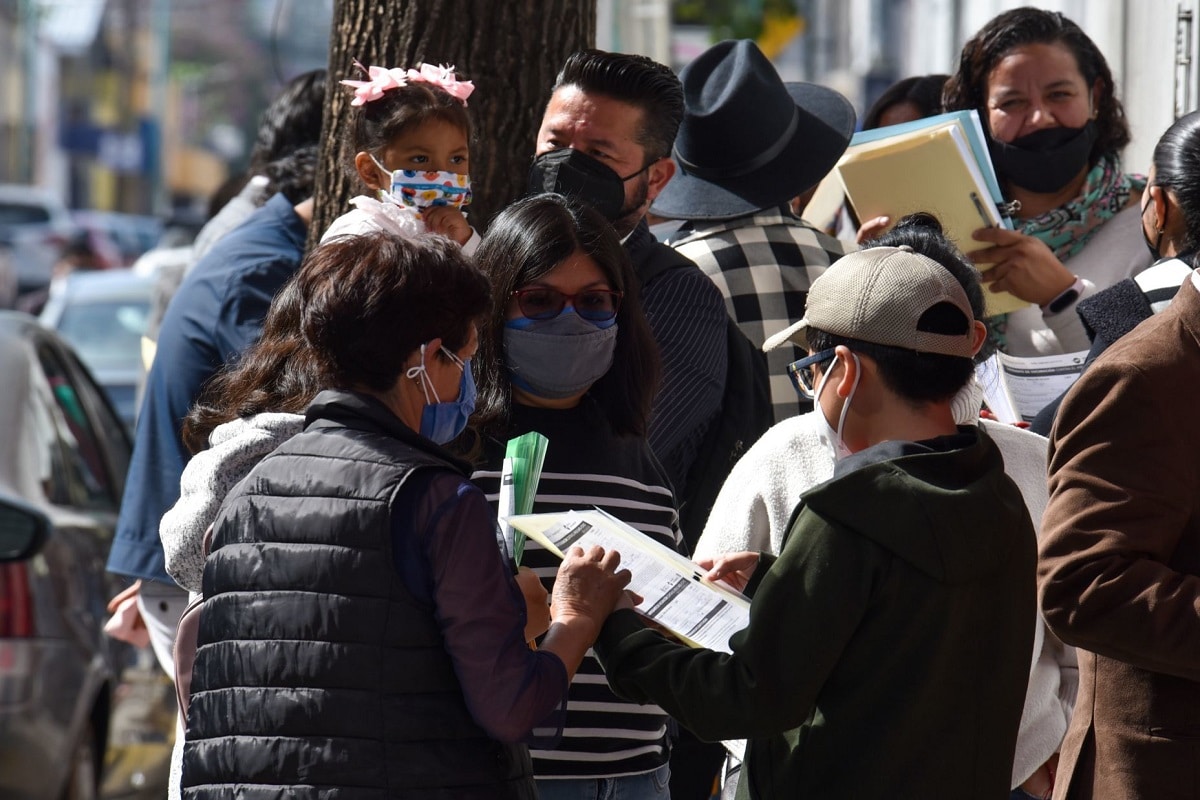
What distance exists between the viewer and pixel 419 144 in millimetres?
4023

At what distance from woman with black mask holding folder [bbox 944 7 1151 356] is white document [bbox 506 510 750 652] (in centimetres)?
187

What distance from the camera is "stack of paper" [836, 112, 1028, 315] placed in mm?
4207

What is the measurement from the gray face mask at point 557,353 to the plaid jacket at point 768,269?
3.11 feet

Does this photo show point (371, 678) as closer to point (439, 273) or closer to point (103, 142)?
point (439, 273)

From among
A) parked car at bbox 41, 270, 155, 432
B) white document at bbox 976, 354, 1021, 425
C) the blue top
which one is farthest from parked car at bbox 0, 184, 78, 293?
white document at bbox 976, 354, 1021, 425

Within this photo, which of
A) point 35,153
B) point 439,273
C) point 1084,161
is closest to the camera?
point 439,273

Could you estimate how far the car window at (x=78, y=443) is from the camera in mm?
6094

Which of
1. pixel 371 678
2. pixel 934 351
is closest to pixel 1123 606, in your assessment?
pixel 934 351

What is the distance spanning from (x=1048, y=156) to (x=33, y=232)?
1292 inches

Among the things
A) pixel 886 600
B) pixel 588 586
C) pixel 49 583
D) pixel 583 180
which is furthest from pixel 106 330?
pixel 886 600

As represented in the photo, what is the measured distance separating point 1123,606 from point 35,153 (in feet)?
181

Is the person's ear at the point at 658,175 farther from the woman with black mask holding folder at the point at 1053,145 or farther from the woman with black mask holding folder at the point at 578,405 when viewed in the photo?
the woman with black mask holding folder at the point at 1053,145

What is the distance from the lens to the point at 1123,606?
2797mm

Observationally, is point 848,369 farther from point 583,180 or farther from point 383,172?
point 383,172
